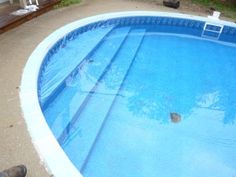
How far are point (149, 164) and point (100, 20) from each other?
451cm

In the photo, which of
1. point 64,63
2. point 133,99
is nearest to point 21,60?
point 64,63

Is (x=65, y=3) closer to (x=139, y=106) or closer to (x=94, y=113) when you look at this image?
(x=139, y=106)

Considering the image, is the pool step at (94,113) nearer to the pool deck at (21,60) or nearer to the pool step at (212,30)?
the pool deck at (21,60)

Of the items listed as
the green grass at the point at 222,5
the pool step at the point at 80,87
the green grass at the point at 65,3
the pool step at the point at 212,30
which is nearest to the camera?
the pool step at the point at 80,87

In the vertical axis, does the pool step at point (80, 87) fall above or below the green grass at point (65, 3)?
below

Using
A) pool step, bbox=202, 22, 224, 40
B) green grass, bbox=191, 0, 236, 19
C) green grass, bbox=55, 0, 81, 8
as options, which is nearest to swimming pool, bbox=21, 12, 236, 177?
pool step, bbox=202, 22, 224, 40

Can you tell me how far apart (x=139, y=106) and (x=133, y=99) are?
227 mm

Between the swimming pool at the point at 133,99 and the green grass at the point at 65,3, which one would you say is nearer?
the swimming pool at the point at 133,99

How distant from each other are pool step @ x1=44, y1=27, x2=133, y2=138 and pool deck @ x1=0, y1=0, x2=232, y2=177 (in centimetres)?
64

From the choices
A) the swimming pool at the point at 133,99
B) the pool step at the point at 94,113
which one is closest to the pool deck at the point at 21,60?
the swimming pool at the point at 133,99

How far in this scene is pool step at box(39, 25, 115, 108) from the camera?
460 cm

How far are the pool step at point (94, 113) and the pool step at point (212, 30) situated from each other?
9.25 ft

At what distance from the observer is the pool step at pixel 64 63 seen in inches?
181

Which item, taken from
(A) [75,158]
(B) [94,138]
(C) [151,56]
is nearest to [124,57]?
(C) [151,56]
